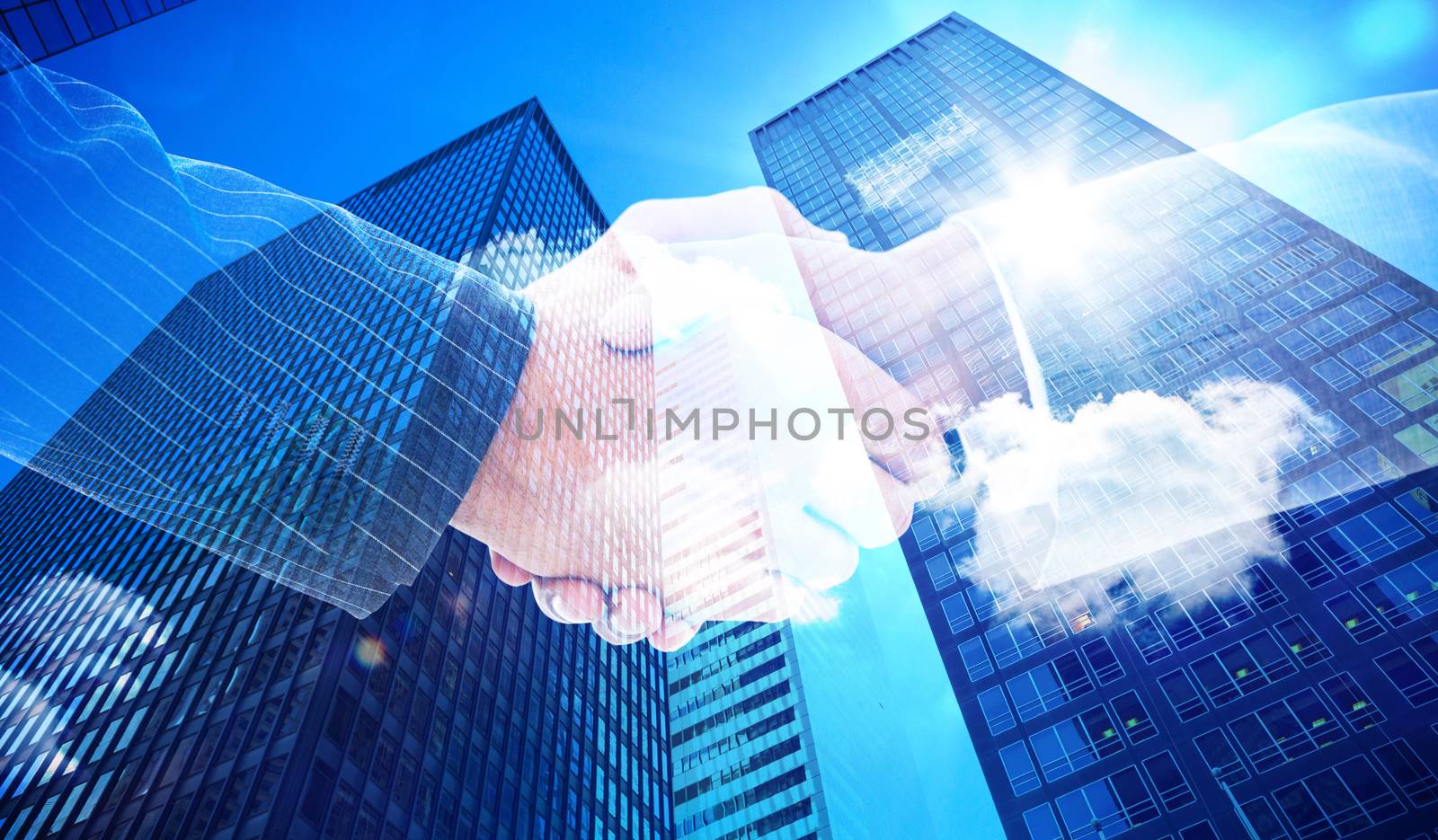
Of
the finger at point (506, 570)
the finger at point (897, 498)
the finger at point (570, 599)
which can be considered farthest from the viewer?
the finger at point (570, 599)

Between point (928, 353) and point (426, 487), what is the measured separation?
34.8 metres

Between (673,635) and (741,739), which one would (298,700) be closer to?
(741,739)

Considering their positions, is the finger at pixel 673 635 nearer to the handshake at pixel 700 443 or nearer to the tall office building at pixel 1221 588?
the handshake at pixel 700 443

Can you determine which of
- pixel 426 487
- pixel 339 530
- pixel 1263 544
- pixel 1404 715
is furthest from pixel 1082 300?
pixel 339 530

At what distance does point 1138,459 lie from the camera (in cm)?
4456

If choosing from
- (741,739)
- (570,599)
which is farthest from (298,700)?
(741,739)

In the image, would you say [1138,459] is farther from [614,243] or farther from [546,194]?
[614,243]

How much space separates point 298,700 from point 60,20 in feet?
87.8

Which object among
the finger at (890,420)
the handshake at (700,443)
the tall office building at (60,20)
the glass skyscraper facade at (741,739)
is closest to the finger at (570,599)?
the handshake at (700,443)

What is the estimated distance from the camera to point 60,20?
72.6ft

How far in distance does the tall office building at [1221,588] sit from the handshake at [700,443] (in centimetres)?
771

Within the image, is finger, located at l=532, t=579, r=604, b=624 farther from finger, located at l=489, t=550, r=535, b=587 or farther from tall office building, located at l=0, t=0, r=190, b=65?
tall office building, located at l=0, t=0, r=190, b=65

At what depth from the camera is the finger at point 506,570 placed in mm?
55000

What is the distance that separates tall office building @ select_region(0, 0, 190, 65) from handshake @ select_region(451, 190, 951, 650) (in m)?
30.3
